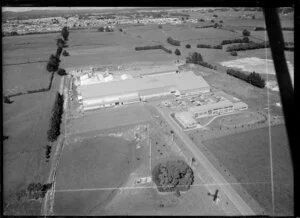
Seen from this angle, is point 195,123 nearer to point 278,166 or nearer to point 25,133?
point 278,166

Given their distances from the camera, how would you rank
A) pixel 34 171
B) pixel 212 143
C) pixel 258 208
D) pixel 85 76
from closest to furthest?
pixel 258 208
pixel 34 171
pixel 212 143
pixel 85 76

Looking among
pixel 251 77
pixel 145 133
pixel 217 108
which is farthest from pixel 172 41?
pixel 145 133

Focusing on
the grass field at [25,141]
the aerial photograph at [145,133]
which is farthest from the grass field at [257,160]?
the grass field at [25,141]

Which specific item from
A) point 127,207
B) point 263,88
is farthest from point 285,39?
point 263,88

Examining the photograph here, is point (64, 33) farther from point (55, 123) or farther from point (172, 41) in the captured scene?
point (55, 123)

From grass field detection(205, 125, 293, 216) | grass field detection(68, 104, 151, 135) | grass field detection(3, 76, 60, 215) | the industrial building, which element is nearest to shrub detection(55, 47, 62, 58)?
grass field detection(3, 76, 60, 215)

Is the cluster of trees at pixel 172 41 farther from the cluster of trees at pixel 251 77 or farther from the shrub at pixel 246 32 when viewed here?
the cluster of trees at pixel 251 77

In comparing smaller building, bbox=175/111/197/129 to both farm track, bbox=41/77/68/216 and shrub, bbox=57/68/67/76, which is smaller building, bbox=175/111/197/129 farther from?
shrub, bbox=57/68/67/76

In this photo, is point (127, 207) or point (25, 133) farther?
point (25, 133)
